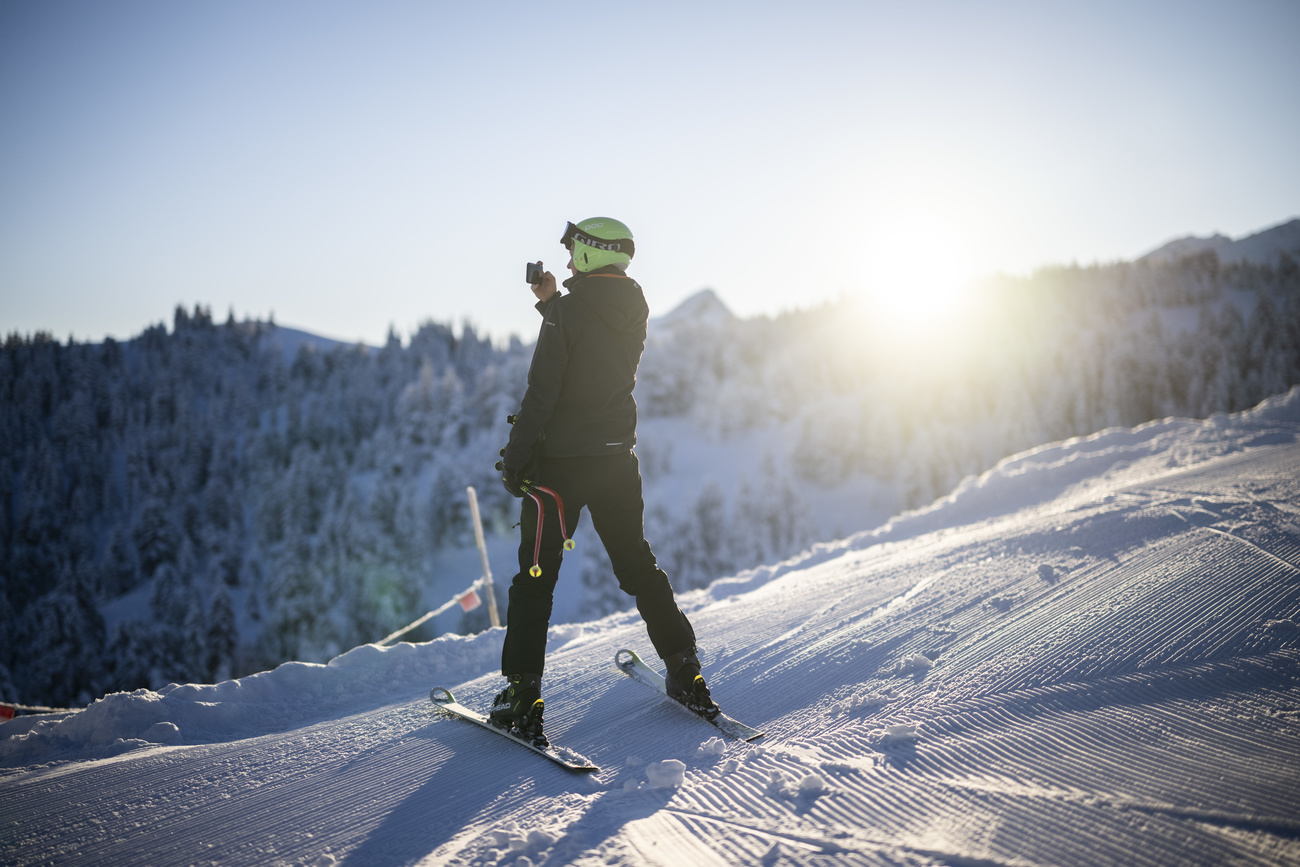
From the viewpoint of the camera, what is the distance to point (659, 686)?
3152 millimetres

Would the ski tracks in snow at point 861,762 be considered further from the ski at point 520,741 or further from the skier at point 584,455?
the skier at point 584,455

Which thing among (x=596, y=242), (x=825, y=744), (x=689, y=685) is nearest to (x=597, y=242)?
(x=596, y=242)

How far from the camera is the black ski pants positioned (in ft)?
8.95

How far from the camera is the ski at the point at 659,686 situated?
2.57 metres

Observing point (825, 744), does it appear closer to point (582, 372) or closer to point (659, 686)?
point (659, 686)

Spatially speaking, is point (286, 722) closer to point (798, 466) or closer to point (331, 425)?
point (798, 466)

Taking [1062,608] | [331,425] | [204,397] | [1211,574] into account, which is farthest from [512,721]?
[204,397]

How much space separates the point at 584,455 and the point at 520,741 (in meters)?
1.30

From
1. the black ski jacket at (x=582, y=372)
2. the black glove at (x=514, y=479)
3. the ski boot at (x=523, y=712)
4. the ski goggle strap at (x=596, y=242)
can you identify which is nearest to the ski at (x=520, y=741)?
the ski boot at (x=523, y=712)

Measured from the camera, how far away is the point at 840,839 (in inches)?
69.9

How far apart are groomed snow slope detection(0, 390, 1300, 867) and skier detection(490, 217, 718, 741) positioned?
1.06 feet

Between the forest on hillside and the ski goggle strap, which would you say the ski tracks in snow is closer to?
the ski goggle strap

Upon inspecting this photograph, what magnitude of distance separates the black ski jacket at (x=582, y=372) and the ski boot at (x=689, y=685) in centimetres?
104

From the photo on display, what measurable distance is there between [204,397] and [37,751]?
4781 inches
